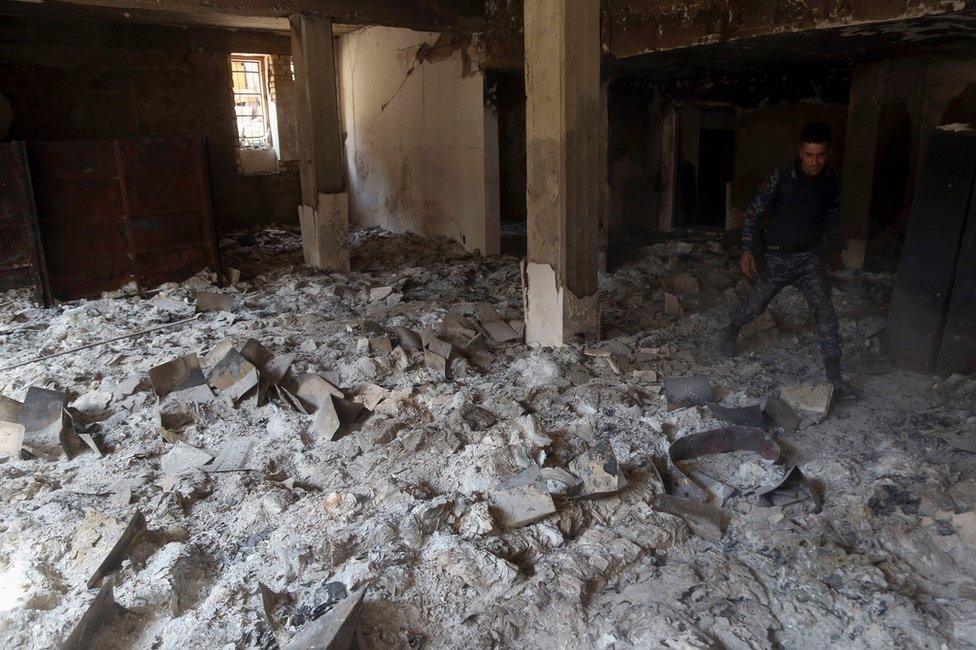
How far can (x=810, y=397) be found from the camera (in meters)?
4.45

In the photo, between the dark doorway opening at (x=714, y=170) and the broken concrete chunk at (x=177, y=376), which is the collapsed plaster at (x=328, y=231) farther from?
the dark doorway opening at (x=714, y=170)

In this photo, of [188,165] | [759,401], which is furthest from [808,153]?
[188,165]

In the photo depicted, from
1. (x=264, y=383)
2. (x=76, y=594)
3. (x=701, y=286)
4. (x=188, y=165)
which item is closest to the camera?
(x=76, y=594)

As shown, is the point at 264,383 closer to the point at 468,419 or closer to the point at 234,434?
the point at 234,434

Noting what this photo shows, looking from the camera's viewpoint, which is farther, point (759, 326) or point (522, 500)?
point (759, 326)

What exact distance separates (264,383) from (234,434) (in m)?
0.57

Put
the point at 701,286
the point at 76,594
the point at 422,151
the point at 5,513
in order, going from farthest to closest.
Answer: the point at 422,151 < the point at 701,286 < the point at 5,513 < the point at 76,594

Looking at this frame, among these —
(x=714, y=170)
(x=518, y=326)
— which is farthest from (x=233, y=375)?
(x=714, y=170)

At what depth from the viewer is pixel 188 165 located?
8.06 metres

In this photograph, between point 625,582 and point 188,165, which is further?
point 188,165

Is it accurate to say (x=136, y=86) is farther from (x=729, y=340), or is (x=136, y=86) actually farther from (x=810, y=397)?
(x=810, y=397)

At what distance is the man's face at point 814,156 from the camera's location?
14.6ft

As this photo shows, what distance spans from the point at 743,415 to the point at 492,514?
6.02 ft

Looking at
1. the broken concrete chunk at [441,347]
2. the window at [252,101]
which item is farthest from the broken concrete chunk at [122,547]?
the window at [252,101]
